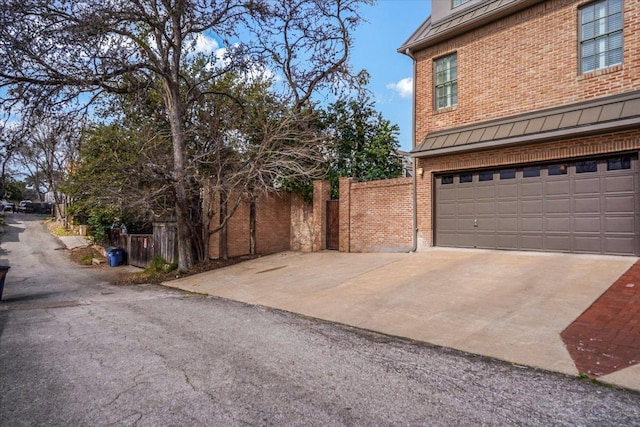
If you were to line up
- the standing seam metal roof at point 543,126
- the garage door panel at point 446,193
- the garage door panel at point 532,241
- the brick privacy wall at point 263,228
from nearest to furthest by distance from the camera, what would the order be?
1. the standing seam metal roof at point 543,126
2. the garage door panel at point 532,241
3. the garage door panel at point 446,193
4. the brick privacy wall at point 263,228

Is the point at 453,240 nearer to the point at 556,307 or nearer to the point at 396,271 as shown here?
the point at 396,271

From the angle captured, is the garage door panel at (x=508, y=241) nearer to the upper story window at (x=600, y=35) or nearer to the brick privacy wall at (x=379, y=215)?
the brick privacy wall at (x=379, y=215)

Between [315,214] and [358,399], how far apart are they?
12980 millimetres

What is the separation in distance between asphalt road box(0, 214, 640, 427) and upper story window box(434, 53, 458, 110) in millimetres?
8831

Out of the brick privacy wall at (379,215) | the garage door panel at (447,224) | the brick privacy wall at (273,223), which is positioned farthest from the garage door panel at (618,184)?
the brick privacy wall at (273,223)

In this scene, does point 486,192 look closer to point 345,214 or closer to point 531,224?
point 531,224

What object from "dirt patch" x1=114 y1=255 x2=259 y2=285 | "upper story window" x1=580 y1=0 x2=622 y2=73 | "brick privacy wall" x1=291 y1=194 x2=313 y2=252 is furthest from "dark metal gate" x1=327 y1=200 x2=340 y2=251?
"upper story window" x1=580 y1=0 x2=622 y2=73

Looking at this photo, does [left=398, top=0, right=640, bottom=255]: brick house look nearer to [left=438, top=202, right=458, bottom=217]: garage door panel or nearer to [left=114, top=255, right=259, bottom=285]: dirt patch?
[left=438, top=202, right=458, bottom=217]: garage door panel

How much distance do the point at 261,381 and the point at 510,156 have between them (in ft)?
30.0

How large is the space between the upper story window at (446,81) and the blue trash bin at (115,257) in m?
14.8

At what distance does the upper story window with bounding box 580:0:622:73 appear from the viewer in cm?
927

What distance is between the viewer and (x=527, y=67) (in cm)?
1055

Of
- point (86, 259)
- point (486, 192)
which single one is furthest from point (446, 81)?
point (86, 259)

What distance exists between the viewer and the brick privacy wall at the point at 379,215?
42.9 ft
